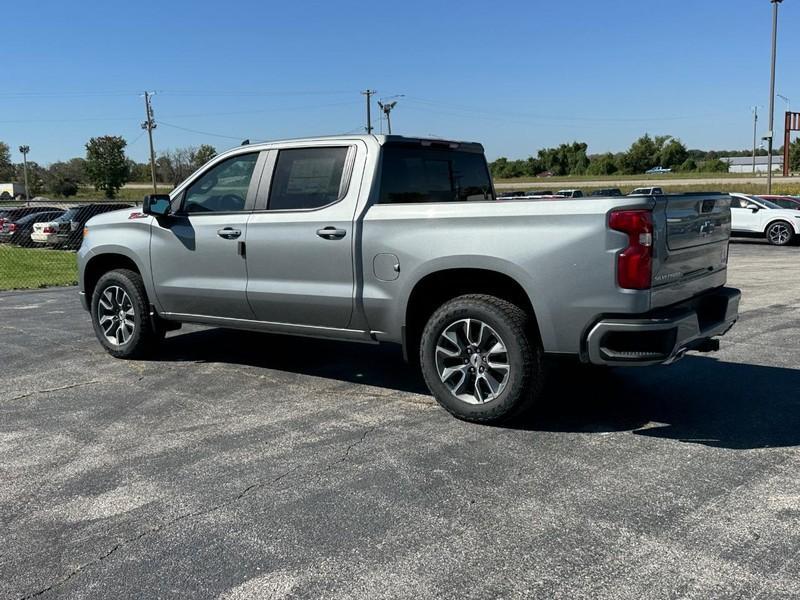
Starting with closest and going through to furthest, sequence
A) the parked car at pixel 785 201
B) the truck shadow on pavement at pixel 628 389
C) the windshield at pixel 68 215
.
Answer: the truck shadow on pavement at pixel 628 389 → the parked car at pixel 785 201 → the windshield at pixel 68 215

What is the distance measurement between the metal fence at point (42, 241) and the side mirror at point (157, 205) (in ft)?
33.7

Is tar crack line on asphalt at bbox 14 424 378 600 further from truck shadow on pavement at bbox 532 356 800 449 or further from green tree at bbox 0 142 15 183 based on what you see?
green tree at bbox 0 142 15 183

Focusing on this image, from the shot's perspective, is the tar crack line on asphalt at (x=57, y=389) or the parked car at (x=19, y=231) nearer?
the tar crack line on asphalt at (x=57, y=389)

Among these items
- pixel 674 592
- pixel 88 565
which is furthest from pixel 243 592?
pixel 674 592

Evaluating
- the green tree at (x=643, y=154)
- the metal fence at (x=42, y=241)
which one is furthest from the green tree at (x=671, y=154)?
the metal fence at (x=42, y=241)

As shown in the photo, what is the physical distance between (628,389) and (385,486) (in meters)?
2.75

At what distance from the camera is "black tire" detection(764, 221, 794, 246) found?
851 inches

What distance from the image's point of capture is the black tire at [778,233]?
2161 centimetres

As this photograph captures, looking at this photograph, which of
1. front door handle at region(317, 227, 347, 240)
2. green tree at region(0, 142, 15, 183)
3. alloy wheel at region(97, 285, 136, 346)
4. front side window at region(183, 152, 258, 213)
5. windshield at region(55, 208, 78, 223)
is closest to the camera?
front door handle at region(317, 227, 347, 240)

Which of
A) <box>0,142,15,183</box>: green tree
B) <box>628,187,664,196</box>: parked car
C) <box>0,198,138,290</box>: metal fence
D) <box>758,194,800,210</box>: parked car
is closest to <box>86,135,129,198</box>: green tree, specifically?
<box>0,142,15,183</box>: green tree

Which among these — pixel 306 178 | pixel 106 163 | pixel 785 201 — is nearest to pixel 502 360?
pixel 306 178

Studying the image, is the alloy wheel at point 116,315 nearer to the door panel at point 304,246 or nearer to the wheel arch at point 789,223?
the door panel at point 304,246

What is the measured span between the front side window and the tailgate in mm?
3317

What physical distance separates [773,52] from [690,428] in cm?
3371
